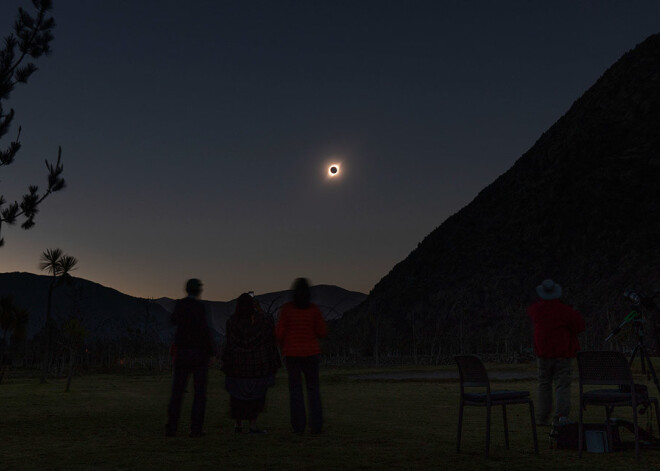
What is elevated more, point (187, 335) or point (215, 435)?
point (187, 335)

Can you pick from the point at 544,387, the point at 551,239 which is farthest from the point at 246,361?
the point at 551,239

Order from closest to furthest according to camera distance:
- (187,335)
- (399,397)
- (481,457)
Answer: (481,457) → (187,335) → (399,397)

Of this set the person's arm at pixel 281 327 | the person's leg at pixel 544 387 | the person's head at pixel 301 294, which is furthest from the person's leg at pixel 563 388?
the person's arm at pixel 281 327

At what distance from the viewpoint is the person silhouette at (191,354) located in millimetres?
8938

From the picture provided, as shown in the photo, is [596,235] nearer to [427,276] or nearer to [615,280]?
[615,280]

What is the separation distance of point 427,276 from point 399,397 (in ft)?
384

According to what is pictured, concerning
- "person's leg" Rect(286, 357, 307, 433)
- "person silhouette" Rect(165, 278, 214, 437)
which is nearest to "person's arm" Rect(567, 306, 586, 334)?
"person's leg" Rect(286, 357, 307, 433)

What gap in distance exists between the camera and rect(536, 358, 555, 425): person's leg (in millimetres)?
9367

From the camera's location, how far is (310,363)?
920 cm

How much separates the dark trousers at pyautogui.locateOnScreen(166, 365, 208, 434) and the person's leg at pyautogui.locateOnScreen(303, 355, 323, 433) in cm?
135

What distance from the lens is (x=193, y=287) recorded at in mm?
9125

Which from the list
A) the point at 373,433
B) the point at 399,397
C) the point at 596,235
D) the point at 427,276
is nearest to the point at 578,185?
the point at 596,235

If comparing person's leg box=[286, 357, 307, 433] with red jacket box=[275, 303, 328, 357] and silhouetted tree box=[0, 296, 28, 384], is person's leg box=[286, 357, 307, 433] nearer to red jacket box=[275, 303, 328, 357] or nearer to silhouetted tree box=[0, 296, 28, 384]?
red jacket box=[275, 303, 328, 357]

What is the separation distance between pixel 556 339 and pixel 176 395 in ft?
16.7
